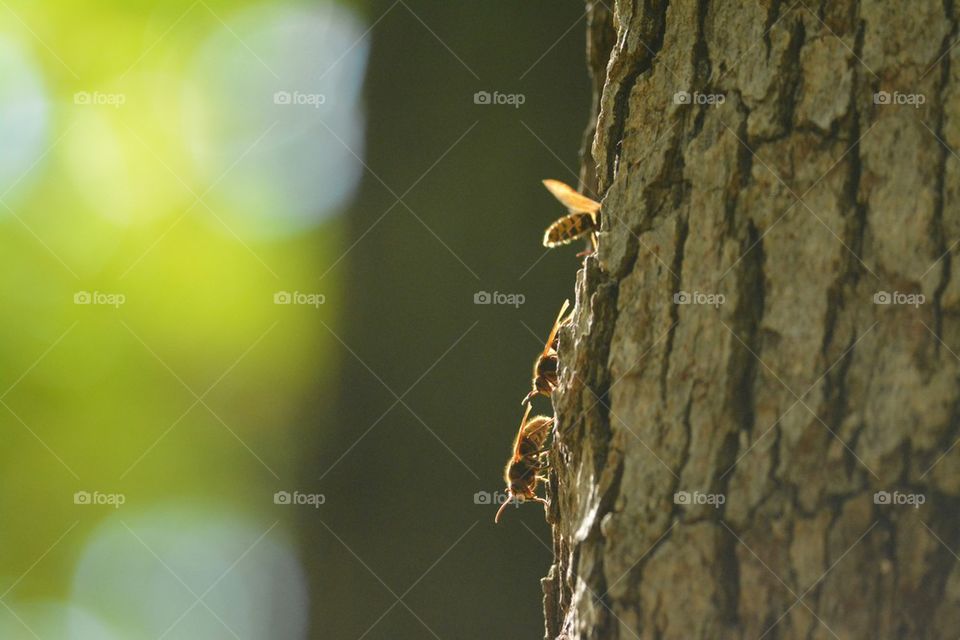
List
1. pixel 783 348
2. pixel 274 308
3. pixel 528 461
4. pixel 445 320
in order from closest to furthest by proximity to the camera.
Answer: pixel 783 348, pixel 528 461, pixel 445 320, pixel 274 308

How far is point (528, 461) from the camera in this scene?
2.76 meters

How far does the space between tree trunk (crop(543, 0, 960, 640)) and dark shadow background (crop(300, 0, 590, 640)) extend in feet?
5.65

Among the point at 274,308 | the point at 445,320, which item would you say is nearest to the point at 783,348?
the point at 445,320

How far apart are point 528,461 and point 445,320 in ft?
3.10

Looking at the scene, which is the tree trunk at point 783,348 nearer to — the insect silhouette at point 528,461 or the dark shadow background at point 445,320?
→ the insect silhouette at point 528,461

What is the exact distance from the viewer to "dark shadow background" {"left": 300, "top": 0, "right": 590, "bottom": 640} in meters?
3.38

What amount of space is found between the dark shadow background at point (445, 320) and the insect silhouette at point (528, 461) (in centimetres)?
61

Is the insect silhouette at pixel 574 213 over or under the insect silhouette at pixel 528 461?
over

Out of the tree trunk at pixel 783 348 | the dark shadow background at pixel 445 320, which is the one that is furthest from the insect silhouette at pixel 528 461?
the tree trunk at pixel 783 348

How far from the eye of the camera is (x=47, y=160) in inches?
278

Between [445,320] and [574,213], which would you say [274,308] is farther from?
[574,213]

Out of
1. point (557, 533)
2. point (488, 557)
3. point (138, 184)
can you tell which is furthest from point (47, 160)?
point (557, 533)

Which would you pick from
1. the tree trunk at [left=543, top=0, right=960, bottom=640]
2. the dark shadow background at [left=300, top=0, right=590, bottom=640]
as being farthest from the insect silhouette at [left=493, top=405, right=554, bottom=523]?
the tree trunk at [left=543, top=0, right=960, bottom=640]

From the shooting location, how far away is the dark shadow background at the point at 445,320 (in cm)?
338
